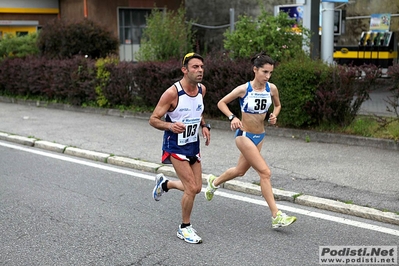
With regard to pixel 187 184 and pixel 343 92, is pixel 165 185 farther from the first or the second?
pixel 343 92

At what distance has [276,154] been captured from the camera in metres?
9.51

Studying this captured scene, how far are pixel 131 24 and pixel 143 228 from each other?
19570mm

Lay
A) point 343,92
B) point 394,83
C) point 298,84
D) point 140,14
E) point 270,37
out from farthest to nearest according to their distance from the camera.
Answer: point 140,14 → point 270,37 → point 298,84 → point 343,92 → point 394,83

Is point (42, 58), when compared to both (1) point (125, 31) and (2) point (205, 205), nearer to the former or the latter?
(1) point (125, 31)

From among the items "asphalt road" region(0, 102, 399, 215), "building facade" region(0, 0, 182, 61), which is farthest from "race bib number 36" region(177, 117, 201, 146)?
"building facade" region(0, 0, 182, 61)

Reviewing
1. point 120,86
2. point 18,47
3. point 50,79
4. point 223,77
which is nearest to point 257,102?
point 223,77

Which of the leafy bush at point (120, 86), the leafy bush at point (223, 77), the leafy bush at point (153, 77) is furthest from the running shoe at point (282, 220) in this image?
the leafy bush at point (120, 86)

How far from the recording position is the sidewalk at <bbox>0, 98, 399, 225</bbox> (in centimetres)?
708

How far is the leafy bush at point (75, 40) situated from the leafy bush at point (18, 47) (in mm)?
1244

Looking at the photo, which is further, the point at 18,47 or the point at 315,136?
the point at 18,47

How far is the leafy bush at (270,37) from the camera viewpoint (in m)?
11.8

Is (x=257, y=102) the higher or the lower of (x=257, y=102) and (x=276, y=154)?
the higher

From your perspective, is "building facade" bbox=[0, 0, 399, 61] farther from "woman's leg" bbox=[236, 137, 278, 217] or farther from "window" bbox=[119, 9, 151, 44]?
"woman's leg" bbox=[236, 137, 278, 217]

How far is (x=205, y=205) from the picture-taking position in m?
7.04
